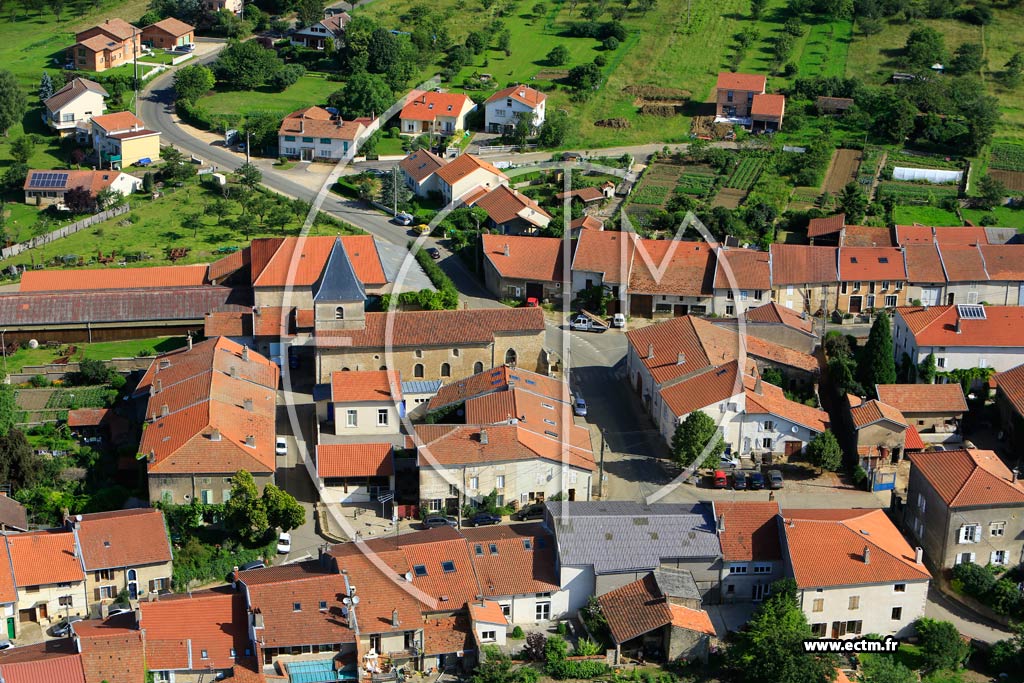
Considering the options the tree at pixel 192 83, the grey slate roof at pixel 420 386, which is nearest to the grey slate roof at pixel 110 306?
the grey slate roof at pixel 420 386

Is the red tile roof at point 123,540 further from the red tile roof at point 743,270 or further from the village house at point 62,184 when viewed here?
the village house at point 62,184

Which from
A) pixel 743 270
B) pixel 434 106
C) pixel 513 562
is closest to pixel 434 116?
pixel 434 106

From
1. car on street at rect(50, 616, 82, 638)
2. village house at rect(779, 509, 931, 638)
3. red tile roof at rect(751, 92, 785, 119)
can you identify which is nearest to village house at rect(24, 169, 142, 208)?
car on street at rect(50, 616, 82, 638)

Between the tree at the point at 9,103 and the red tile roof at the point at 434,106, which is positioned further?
the red tile roof at the point at 434,106

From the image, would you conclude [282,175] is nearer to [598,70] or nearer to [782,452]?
[598,70]

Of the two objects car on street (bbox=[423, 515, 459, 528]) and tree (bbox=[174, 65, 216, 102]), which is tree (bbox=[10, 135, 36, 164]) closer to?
tree (bbox=[174, 65, 216, 102])

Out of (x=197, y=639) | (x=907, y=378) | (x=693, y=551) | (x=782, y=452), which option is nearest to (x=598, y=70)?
(x=907, y=378)
